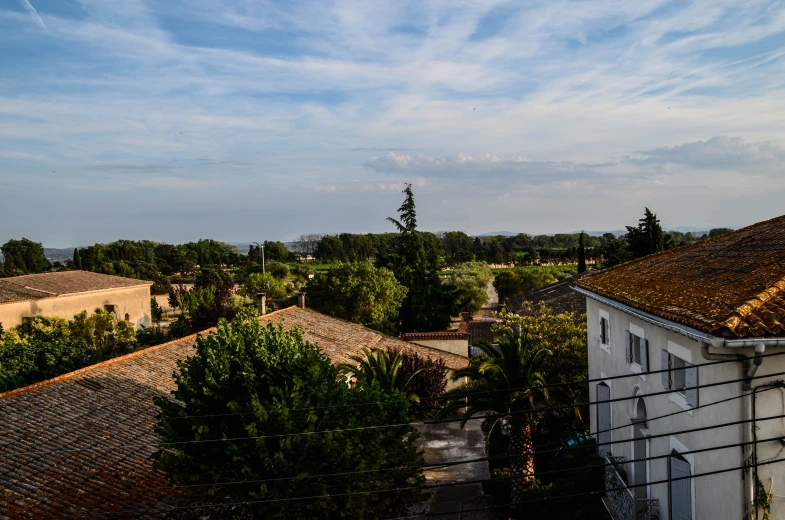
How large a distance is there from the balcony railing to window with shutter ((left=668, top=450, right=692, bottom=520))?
1.99ft

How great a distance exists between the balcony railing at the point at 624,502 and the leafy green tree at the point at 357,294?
1217 inches

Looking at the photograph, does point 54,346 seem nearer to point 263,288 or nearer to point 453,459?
point 453,459

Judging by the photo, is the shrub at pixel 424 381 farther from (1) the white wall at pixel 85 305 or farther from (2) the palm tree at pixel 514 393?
(1) the white wall at pixel 85 305

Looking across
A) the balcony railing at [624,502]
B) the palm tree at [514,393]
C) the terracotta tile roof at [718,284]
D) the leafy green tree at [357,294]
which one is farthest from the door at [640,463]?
the leafy green tree at [357,294]

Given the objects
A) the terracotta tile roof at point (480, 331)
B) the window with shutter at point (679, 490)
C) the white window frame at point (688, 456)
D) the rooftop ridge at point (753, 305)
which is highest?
the rooftop ridge at point (753, 305)

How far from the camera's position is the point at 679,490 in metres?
12.0

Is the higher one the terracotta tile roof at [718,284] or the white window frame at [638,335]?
the terracotta tile roof at [718,284]

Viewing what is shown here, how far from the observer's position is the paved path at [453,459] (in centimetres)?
2052

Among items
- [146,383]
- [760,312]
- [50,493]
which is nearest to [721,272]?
[760,312]

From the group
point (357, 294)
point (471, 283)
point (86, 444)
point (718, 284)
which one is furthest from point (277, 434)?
point (471, 283)

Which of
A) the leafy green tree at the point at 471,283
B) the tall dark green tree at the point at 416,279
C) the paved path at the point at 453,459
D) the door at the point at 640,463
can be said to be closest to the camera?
the door at the point at 640,463

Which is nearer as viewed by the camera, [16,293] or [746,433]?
[746,433]

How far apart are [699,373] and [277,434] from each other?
7804 millimetres

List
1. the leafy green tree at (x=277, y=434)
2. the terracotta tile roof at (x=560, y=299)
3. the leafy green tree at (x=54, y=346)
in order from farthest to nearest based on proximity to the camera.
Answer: the terracotta tile roof at (x=560, y=299)
the leafy green tree at (x=54, y=346)
the leafy green tree at (x=277, y=434)
